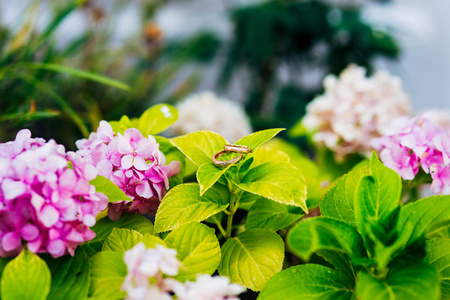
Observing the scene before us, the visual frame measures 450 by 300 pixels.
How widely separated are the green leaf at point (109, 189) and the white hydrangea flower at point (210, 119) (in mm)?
808

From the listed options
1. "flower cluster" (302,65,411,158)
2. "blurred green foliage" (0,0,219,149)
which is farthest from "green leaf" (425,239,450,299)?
"blurred green foliage" (0,0,219,149)

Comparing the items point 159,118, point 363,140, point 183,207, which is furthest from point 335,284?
point 363,140

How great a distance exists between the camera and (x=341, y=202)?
0.36 metres

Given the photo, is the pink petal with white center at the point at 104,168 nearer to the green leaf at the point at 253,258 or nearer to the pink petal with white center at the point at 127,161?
the pink petal with white center at the point at 127,161

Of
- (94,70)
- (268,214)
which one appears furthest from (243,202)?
(94,70)

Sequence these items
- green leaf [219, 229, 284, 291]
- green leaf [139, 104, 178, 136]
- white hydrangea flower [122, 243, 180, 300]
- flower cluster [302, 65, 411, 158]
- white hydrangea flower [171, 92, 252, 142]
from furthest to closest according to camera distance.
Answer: white hydrangea flower [171, 92, 252, 142] < flower cluster [302, 65, 411, 158] < green leaf [139, 104, 178, 136] < green leaf [219, 229, 284, 291] < white hydrangea flower [122, 243, 180, 300]

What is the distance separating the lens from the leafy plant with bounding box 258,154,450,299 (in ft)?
0.90

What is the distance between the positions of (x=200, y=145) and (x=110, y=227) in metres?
0.12

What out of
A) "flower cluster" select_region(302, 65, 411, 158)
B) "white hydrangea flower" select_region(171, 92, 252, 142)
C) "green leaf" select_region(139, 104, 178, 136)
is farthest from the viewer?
"white hydrangea flower" select_region(171, 92, 252, 142)

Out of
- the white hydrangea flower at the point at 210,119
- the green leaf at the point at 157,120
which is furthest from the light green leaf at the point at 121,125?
the white hydrangea flower at the point at 210,119

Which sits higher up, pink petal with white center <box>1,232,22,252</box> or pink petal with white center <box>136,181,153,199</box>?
pink petal with white center <box>1,232,22,252</box>

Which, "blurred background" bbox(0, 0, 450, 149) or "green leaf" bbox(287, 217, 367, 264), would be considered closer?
"green leaf" bbox(287, 217, 367, 264)

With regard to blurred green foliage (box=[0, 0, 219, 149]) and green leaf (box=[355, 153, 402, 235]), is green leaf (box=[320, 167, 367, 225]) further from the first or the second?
blurred green foliage (box=[0, 0, 219, 149])

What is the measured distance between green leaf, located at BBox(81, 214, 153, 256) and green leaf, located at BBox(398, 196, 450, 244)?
0.73 ft
